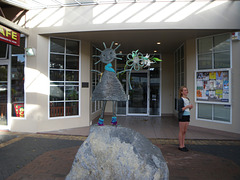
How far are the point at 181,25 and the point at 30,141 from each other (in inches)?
251

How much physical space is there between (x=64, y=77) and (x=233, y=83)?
253 inches

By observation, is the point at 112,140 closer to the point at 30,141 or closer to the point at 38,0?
the point at 30,141

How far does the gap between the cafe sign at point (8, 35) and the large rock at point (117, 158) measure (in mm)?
4651

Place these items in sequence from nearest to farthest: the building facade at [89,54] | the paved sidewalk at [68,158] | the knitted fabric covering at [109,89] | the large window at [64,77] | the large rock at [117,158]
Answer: the large rock at [117,158]
the paved sidewalk at [68,158]
the knitted fabric covering at [109,89]
the building facade at [89,54]
the large window at [64,77]

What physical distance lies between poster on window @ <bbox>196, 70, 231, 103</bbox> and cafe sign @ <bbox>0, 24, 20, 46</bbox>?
6998 mm

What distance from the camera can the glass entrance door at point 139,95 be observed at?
11.1m

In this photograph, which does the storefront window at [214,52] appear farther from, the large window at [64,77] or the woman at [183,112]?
the large window at [64,77]

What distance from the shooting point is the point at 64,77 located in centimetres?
755

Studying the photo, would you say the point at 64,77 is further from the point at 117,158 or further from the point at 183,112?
the point at 117,158

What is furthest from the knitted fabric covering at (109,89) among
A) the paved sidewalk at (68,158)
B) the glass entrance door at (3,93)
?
the glass entrance door at (3,93)

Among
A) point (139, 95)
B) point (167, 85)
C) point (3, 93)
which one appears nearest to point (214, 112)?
point (167, 85)

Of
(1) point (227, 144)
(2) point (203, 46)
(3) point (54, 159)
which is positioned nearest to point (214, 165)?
(1) point (227, 144)

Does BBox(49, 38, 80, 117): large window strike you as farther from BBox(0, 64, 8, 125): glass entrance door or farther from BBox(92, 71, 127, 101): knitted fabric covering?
BBox(92, 71, 127, 101): knitted fabric covering

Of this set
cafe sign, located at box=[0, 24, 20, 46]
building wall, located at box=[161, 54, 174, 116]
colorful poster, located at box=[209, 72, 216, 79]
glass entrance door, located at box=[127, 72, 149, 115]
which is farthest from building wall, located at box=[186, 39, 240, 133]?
cafe sign, located at box=[0, 24, 20, 46]
